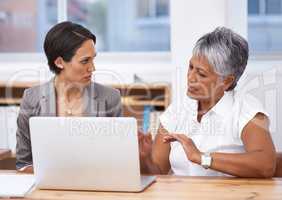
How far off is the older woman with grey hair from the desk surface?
0.09m

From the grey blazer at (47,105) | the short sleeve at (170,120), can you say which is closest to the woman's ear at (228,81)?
the short sleeve at (170,120)

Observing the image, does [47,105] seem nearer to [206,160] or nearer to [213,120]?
[213,120]

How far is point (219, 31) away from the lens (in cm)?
239

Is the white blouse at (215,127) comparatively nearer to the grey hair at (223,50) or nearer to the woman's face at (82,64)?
the grey hair at (223,50)

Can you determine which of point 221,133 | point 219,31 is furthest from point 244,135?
point 219,31

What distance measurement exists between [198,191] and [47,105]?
1090 millimetres

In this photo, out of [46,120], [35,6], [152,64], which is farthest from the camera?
[35,6]

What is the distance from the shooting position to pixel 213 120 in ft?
8.02

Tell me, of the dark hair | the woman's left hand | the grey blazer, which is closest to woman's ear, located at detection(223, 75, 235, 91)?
the woman's left hand

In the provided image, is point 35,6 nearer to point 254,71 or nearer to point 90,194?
point 254,71

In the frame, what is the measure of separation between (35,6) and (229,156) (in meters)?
3.09

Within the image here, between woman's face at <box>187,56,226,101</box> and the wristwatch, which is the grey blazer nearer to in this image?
woman's face at <box>187,56,226,101</box>

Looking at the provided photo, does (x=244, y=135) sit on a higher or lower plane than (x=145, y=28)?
lower

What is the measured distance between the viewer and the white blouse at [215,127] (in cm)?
237
